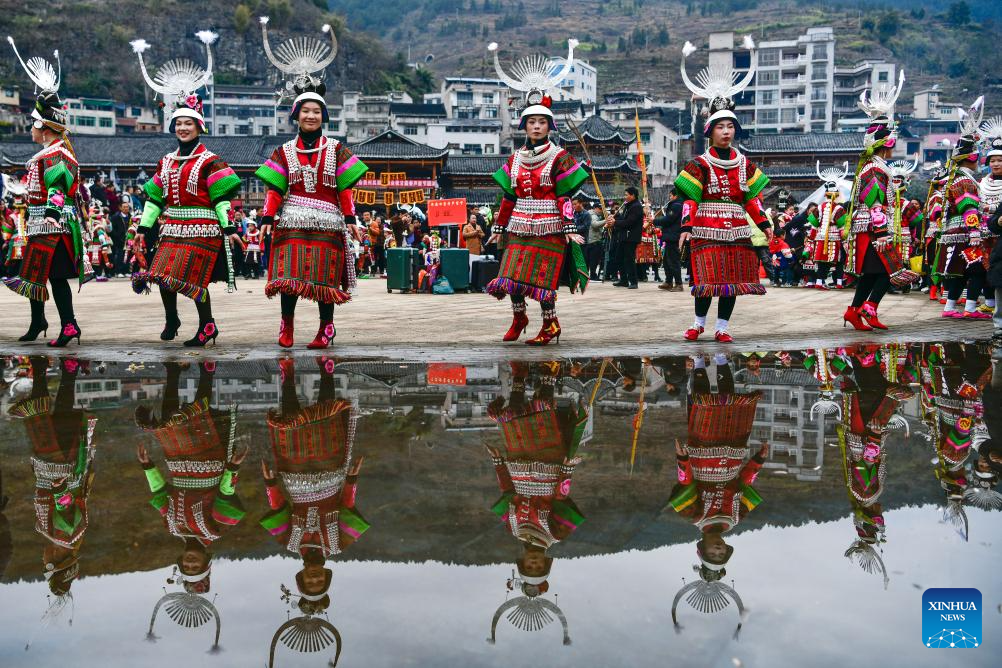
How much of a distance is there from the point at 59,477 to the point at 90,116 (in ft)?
279

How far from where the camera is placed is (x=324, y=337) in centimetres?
807

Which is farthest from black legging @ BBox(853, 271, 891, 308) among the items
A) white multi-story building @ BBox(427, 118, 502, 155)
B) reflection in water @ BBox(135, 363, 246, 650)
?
white multi-story building @ BBox(427, 118, 502, 155)

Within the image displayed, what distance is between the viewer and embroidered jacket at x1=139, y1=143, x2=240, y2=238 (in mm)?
7859

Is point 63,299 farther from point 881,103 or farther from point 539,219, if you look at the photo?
point 881,103

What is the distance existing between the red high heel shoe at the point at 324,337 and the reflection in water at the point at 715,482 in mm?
3381

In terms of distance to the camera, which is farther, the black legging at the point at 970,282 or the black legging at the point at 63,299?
the black legging at the point at 970,282

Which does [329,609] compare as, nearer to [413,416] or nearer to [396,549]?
[396,549]

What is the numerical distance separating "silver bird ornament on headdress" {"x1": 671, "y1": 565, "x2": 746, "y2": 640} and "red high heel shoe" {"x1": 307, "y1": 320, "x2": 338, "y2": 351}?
5588 millimetres

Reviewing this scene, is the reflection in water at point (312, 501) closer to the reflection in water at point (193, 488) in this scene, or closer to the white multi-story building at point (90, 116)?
the reflection in water at point (193, 488)

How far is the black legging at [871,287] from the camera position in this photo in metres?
9.50

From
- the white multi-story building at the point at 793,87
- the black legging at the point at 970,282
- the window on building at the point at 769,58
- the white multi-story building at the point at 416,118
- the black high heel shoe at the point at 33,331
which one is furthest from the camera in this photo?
the window on building at the point at 769,58

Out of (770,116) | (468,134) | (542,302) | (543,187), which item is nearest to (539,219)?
(543,187)

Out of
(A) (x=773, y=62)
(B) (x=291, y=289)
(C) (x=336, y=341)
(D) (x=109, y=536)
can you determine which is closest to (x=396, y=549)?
(D) (x=109, y=536)

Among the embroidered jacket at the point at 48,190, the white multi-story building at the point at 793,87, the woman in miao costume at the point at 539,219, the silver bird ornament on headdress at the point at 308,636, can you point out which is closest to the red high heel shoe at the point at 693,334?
the woman in miao costume at the point at 539,219
